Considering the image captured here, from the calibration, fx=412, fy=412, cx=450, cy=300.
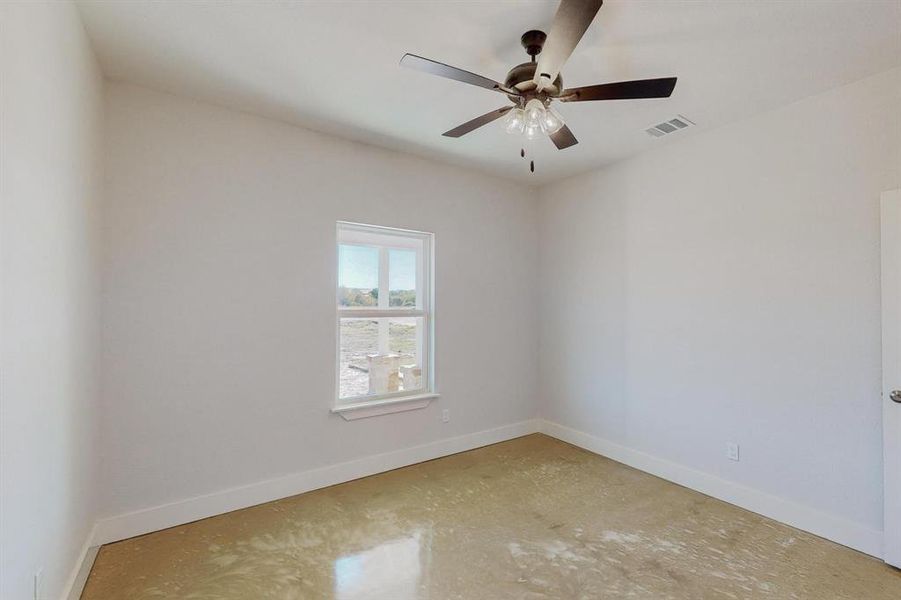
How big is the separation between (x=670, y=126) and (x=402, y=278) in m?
2.46

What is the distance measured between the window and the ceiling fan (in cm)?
167

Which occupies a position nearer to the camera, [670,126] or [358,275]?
[670,126]

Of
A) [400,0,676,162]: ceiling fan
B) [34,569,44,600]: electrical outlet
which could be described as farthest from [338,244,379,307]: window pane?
[34,569,44,600]: electrical outlet

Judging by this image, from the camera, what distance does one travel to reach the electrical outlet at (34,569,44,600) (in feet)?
4.99

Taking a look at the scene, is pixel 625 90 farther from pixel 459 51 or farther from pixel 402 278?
pixel 402 278

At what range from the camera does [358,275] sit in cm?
352

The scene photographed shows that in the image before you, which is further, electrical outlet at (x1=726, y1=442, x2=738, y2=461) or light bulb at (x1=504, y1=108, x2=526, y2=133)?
electrical outlet at (x1=726, y1=442, x2=738, y2=461)

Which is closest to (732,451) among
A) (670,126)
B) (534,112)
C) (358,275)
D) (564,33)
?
(670,126)

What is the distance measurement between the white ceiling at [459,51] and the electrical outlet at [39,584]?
2398 mm

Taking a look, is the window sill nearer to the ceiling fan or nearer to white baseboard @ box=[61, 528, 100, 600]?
white baseboard @ box=[61, 528, 100, 600]

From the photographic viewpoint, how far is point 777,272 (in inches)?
110

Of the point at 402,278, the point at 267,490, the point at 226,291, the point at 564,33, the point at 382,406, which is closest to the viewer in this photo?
the point at 564,33

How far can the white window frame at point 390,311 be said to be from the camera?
3359mm

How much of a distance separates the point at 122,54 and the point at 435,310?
8.92 feet
